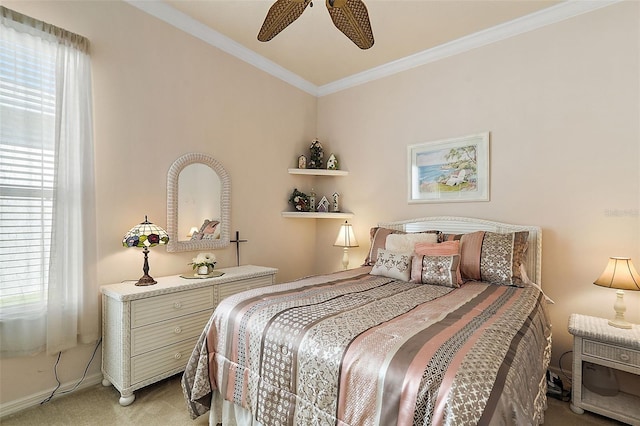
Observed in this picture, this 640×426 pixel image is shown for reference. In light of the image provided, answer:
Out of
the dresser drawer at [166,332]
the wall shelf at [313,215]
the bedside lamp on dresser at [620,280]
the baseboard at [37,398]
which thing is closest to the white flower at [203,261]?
the dresser drawer at [166,332]

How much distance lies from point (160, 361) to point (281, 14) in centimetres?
237

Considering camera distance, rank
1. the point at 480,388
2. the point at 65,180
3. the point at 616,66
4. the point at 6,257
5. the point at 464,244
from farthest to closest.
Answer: the point at 464,244 < the point at 616,66 < the point at 65,180 < the point at 6,257 < the point at 480,388

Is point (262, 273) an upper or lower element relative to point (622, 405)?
upper

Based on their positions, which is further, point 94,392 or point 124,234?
point 124,234

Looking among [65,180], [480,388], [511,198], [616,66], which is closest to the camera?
[480,388]

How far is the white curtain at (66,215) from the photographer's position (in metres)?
1.83

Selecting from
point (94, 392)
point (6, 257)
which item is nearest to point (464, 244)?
point (94, 392)

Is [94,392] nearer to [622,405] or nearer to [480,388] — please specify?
[480,388]

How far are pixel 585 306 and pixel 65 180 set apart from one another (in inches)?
152

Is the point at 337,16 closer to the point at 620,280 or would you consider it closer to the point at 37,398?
the point at 620,280

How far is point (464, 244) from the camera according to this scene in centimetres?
245

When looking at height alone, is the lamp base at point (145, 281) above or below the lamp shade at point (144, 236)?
below

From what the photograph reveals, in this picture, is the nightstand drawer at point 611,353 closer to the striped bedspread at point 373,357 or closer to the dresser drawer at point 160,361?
the striped bedspread at point 373,357

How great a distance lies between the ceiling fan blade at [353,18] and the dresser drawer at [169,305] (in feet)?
6.84
